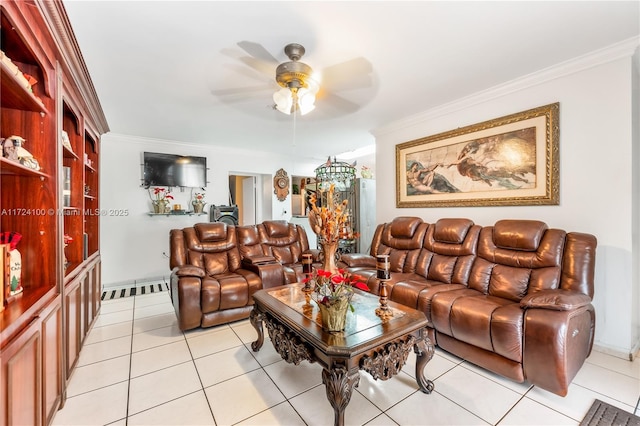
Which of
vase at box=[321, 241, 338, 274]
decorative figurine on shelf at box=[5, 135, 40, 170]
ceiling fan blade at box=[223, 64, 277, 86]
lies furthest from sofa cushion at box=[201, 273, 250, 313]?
ceiling fan blade at box=[223, 64, 277, 86]

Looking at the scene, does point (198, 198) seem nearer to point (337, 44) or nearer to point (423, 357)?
point (337, 44)

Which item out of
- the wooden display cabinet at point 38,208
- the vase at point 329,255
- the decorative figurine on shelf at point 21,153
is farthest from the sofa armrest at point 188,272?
the decorative figurine on shelf at point 21,153

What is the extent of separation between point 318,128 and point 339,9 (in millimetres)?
2519

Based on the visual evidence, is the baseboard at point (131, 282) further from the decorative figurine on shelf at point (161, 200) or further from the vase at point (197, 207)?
the vase at point (197, 207)

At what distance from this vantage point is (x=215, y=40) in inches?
81.0

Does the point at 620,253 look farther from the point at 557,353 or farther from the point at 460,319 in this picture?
the point at 460,319

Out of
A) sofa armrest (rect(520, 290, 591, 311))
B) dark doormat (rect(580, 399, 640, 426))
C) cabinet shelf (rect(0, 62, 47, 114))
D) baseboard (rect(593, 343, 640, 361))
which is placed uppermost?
cabinet shelf (rect(0, 62, 47, 114))

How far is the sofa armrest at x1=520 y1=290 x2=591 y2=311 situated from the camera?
1.76 m

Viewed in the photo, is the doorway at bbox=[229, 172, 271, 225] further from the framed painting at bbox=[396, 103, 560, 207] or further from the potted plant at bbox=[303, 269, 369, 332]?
the potted plant at bbox=[303, 269, 369, 332]

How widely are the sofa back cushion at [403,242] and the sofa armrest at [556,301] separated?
1.35 metres

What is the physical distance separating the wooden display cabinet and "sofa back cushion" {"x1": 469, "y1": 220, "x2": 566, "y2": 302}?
312 cm

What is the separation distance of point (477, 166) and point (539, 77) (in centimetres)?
98

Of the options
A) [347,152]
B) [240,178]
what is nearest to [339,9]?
[347,152]

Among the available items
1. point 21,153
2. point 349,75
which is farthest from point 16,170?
point 349,75
